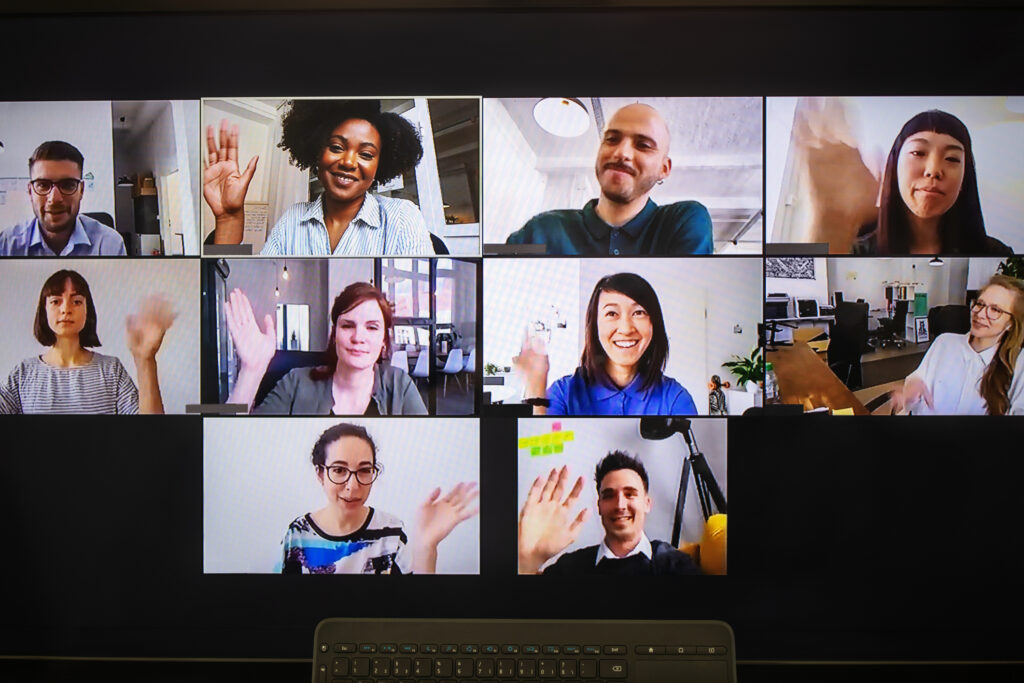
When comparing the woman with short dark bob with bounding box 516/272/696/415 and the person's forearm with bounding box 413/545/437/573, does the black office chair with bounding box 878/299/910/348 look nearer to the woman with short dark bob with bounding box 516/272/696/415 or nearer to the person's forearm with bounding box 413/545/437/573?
the woman with short dark bob with bounding box 516/272/696/415

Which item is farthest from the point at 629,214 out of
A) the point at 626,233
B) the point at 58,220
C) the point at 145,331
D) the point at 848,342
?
the point at 58,220

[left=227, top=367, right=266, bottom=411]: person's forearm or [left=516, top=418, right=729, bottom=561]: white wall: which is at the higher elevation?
[left=227, top=367, right=266, bottom=411]: person's forearm

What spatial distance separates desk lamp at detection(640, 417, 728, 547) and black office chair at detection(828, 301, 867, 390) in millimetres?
210

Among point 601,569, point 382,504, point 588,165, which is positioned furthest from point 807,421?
point 382,504

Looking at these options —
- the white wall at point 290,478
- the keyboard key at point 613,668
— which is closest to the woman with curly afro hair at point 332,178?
the white wall at point 290,478

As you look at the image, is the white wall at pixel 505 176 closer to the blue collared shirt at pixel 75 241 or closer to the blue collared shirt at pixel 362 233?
the blue collared shirt at pixel 362 233

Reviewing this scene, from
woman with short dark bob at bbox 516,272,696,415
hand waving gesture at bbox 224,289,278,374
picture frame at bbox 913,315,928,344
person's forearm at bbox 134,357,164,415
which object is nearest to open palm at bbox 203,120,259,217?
hand waving gesture at bbox 224,289,278,374

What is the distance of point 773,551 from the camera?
3.07 ft

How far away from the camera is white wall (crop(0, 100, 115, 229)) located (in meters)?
0.95

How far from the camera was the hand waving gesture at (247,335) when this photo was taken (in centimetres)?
94

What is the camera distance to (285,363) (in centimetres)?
94

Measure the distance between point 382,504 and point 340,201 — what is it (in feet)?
1.36

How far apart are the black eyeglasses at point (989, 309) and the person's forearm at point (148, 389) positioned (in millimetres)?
1102

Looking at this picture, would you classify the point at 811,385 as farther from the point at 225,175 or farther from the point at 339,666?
the point at 225,175
